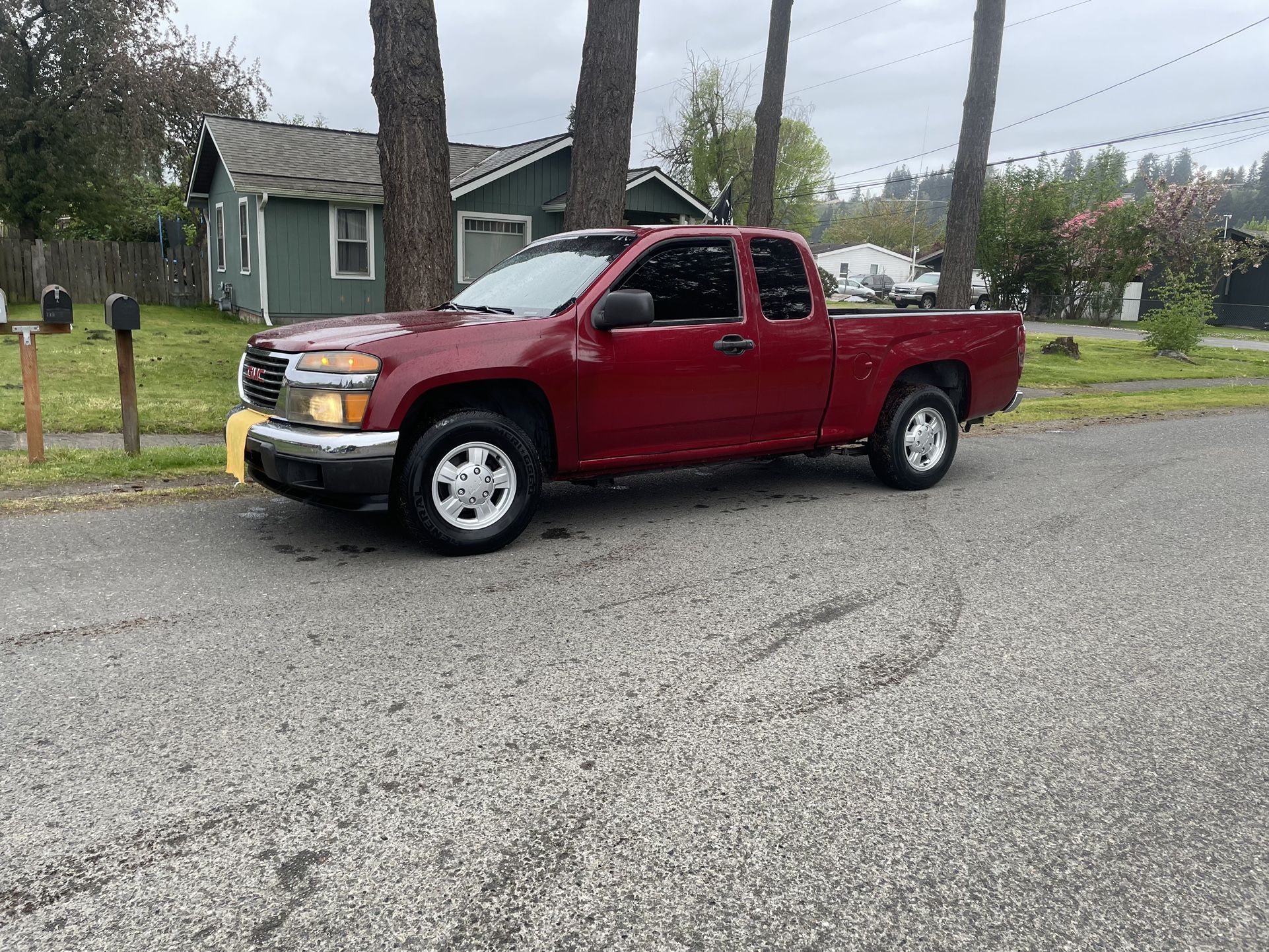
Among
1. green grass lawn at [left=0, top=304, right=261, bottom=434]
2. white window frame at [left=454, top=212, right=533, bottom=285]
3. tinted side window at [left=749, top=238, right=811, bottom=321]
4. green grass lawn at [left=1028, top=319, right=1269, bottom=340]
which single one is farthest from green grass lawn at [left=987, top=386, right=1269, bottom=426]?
green grass lawn at [left=1028, top=319, right=1269, bottom=340]

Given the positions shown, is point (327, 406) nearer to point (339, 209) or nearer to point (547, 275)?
point (547, 275)

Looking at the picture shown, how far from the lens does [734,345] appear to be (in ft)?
21.0

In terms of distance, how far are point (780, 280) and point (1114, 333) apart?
32.6 m

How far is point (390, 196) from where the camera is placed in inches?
366

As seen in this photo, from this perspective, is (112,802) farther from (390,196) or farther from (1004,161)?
(1004,161)

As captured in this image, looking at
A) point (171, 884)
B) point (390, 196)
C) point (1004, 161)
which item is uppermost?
point (1004, 161)

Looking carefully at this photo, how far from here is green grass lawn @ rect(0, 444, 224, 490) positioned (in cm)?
687

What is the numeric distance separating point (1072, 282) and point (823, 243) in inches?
2183

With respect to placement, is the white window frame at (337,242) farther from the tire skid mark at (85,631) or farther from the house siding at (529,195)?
the tire skid mark at (85,631)

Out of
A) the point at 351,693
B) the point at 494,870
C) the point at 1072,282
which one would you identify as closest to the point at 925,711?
the point at 494,870

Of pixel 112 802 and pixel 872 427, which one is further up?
pixel 872 427

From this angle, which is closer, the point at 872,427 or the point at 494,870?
the point at 494,870

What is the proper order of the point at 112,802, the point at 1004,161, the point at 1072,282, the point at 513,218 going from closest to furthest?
the point at 112,802 < the point at 513,218 < the point at 1004,161 < the point at 1072,282

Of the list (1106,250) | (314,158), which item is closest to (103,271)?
(314,158)
